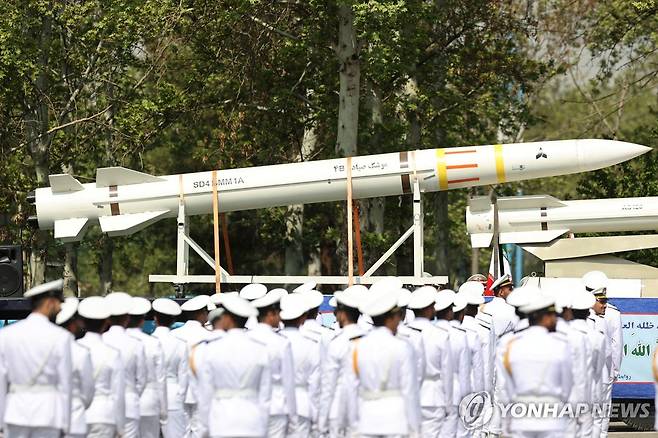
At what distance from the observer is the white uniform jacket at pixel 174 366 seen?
42.8ft

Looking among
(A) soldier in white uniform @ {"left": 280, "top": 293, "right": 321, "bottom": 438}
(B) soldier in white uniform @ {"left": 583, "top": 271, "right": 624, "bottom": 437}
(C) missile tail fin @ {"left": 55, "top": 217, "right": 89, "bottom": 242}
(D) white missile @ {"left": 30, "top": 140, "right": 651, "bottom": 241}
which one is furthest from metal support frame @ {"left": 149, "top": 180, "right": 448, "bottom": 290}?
(A) soldier in white uniform @ {"left": 280, "top": 293, "right": 321, "bottom": 438}

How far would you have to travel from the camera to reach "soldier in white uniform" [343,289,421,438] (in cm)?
1056

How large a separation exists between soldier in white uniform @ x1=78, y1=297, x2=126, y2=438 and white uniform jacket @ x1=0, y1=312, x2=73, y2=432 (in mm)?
865

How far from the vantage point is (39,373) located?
412 inches

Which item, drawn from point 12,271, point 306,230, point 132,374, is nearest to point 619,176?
point 306,230

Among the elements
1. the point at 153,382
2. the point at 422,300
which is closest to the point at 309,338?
the point at 422,300

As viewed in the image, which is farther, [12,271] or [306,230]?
[306,230]

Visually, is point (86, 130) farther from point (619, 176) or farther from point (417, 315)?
point (417, 315)

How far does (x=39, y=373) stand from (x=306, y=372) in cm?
268

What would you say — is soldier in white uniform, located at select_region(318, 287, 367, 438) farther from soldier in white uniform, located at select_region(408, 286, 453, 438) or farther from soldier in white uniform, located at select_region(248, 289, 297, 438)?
soldier in white uniform, located at select_region(408, 286, 453, 438)

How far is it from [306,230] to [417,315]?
22.2 meters

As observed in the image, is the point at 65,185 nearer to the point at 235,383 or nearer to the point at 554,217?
the point at 554,217

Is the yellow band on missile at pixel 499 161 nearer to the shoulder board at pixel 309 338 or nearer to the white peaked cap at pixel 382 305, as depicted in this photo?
the shoulder board at pixel 309 338

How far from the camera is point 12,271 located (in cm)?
1948
